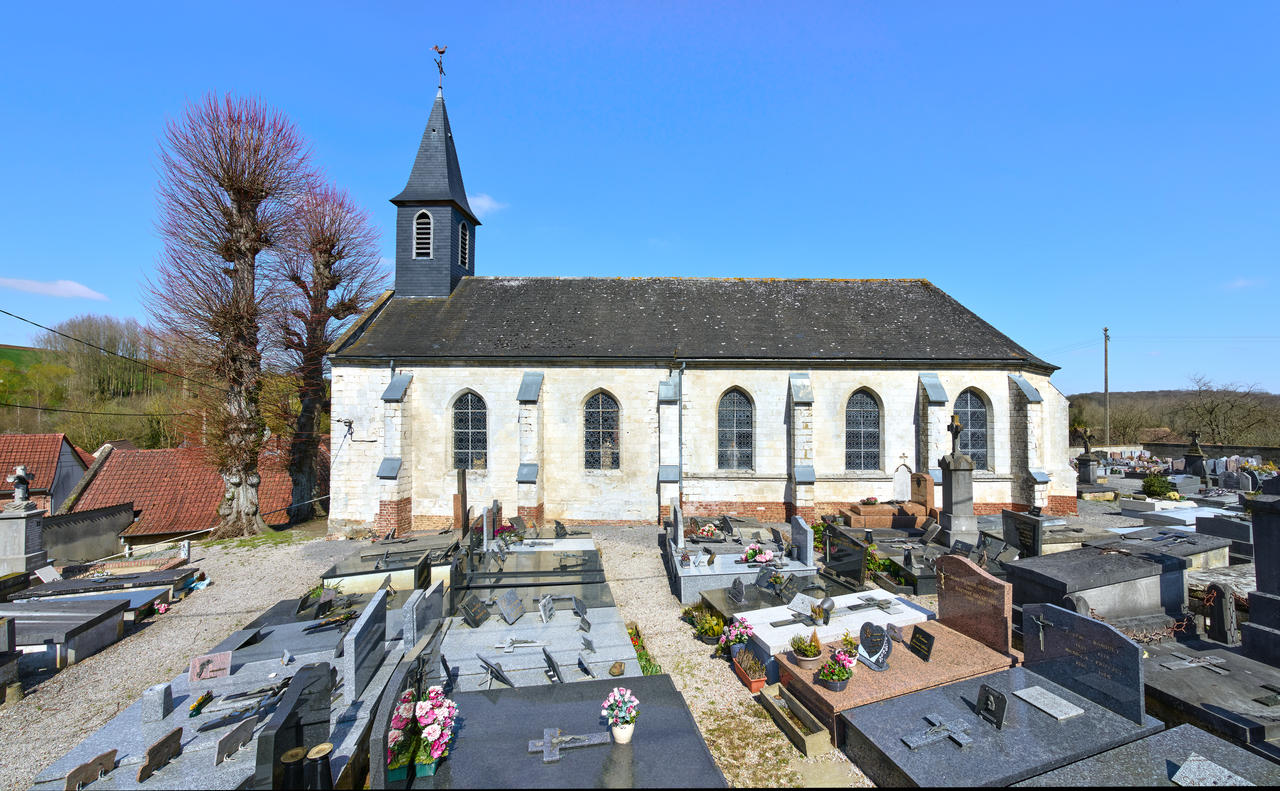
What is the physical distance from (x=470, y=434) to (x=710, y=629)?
1104 cm

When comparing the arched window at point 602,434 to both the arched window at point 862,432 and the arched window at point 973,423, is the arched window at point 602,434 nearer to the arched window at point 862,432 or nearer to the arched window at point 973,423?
the arched window at point 862,432

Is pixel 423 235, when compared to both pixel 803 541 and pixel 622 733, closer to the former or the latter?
pixel 803 541

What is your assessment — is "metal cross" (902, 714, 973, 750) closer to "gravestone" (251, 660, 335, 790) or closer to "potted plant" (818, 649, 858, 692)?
"potted plant" (818, 649, 858, 692)

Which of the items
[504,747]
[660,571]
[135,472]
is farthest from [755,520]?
[135,472]

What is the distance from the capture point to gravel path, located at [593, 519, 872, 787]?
547 cm

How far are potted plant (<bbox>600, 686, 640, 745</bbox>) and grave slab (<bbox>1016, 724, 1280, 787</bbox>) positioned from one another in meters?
3.39

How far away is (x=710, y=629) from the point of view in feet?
28.8

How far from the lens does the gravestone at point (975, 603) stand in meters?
7.01

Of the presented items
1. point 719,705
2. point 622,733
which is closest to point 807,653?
point 719,705

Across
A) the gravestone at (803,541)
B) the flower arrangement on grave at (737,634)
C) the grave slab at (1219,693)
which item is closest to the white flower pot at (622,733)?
the flower arrangement on grave at (737,634)

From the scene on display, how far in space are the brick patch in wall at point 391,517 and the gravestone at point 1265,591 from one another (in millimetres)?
16899

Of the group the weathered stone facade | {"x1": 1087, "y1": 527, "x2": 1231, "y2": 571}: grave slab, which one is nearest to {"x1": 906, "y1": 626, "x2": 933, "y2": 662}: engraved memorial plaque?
{"x1": 1087, "y1": 527, "x2": 1231, "y2": 571}: grave slab

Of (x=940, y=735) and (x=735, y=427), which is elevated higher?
(x=735, y=427)

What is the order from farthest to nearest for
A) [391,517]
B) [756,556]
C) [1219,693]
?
1. [391,517]
2. [756,556]
3. [1219,693]
